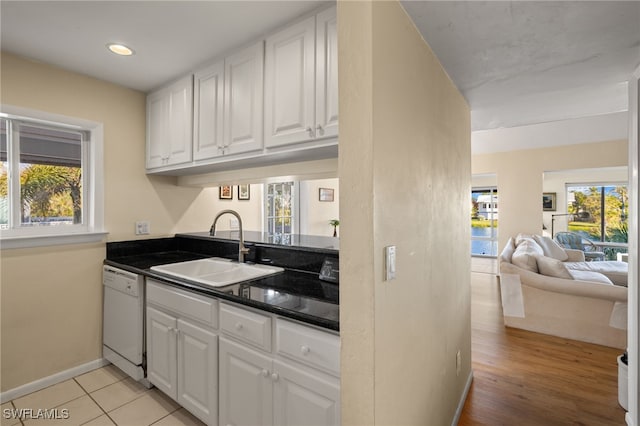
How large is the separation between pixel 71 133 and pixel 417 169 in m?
2.71

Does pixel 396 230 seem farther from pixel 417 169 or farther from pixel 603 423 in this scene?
pixel 603 423

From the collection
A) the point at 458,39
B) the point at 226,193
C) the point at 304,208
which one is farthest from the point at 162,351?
the point at 304,208

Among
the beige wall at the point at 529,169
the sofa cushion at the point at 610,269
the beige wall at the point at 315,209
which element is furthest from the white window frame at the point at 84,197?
the beige wall at the point at 529,169

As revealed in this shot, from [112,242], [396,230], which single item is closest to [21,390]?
[112,242]

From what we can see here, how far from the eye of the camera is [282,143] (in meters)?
1.78

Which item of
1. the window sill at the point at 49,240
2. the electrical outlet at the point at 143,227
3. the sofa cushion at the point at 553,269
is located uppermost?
the electrical outlet at the point at 143,227

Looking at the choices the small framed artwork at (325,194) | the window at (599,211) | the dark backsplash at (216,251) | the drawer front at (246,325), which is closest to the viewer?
the drawer front at (246,325)

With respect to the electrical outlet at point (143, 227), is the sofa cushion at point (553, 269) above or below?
below

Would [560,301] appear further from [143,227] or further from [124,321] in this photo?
[143,227]

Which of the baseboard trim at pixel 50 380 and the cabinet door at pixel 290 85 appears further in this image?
the baseboard trim at pixel 50 380

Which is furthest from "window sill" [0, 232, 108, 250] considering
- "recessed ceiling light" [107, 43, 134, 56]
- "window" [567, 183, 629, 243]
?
"window" [567, 183, 629, 243]

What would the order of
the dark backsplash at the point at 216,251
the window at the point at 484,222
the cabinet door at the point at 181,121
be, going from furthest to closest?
1. the window at the point at 484,222
2. the cabinet door at the point at 181,121
3. the dark backsplash at the point at 216,251

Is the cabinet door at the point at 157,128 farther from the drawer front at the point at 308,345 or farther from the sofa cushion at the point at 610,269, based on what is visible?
the sofa cushion at the point at 610,269

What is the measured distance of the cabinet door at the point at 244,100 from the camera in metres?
1.90
